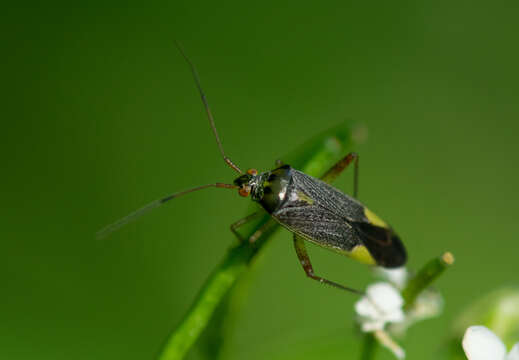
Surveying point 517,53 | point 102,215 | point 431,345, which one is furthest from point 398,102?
point 102,215

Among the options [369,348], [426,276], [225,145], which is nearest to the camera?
[426,276]

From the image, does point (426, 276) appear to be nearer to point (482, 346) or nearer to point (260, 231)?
point (482, 346)

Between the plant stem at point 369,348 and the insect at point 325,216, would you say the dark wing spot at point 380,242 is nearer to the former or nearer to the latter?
the insect at point 325,216

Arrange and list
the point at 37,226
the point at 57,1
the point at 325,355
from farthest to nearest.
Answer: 1. the point at 57,1
2. the point at 37,226
3. the point at 325,355

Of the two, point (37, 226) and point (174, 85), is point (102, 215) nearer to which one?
point (37, 226)

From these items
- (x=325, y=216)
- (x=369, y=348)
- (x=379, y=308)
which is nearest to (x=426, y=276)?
(x=379, y=308)

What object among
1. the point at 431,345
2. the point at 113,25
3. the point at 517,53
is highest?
the point at 113,25
